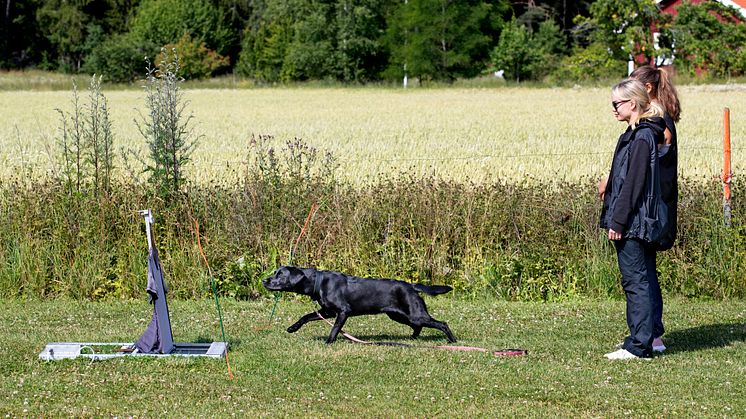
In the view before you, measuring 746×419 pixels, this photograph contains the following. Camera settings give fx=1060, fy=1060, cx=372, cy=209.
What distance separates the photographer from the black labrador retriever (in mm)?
8078

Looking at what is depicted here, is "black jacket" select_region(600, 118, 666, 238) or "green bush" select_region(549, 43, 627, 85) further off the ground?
"green bush" select_region(549, 43, 627, 85)

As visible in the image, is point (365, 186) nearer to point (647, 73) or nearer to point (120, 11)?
point (647, 73)

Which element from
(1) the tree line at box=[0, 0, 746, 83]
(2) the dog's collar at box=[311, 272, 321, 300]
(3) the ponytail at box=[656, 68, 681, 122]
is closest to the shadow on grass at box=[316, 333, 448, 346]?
(2) the dog's collar at box=[311, 272, 321, 300]

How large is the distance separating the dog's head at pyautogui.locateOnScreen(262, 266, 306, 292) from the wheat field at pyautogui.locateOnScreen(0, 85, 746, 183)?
4.52 m

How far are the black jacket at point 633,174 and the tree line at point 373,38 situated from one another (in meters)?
43.3

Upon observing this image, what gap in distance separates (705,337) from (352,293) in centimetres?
303

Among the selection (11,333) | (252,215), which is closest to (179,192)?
(252,215)

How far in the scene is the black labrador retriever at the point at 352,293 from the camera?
318 inches

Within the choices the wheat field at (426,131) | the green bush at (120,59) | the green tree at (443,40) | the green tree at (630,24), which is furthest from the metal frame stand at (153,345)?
the green bush at (120,59)

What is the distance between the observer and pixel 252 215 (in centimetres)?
1163

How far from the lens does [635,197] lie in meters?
7.38

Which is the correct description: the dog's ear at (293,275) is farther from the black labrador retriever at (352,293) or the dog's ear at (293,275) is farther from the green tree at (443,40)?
the green tree at (443,40)

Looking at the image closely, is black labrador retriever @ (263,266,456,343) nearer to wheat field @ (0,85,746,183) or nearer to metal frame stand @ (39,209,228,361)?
metal frame stand @ (39,209,228,361)

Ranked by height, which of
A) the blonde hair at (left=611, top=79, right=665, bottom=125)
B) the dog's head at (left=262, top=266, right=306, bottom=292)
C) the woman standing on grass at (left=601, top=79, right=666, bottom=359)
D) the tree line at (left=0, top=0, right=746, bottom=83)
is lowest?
the dog's head at (left=262, top=266, right=306, bottom=292)
